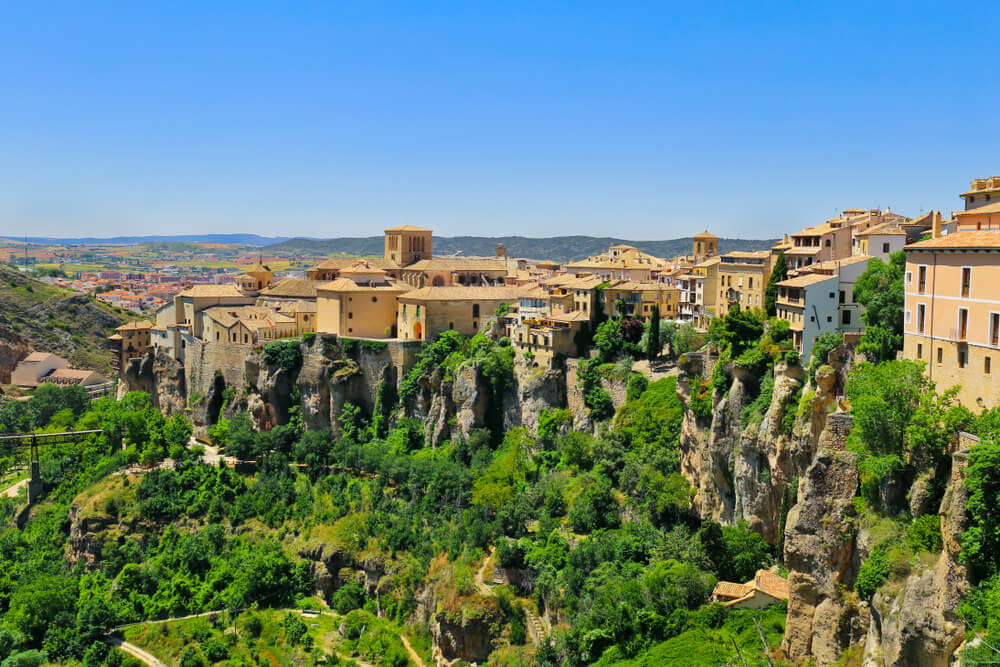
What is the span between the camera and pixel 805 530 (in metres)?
28.2

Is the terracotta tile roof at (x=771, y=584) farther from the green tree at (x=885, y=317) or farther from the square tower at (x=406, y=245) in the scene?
the square tower at (x=406, y=245)

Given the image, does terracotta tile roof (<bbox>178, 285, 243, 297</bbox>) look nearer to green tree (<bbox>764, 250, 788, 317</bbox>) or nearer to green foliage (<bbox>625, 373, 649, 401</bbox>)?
green foliage (<bbox>625, 373, 649, 401</bbox>)

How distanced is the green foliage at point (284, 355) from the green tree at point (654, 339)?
999 inches

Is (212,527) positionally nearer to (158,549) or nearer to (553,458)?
(158,549)

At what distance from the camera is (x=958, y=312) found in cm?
2748

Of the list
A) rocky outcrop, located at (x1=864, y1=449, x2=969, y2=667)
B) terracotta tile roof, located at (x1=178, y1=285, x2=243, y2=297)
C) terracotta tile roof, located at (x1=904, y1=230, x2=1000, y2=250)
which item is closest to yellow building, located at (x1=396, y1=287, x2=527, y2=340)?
terracotta tile roof, located at (x1=178, y1=285, x2=243, y2=297)

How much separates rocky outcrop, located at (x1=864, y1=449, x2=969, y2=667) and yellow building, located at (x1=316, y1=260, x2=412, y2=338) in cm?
4503

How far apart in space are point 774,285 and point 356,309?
30160 mm

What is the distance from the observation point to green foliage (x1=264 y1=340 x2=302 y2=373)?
210ft

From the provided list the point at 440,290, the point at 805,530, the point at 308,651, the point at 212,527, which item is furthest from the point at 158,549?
the point at 805,530

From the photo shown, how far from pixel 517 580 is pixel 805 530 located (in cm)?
1715

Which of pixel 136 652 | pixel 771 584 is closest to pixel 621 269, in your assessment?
pixel 771 584

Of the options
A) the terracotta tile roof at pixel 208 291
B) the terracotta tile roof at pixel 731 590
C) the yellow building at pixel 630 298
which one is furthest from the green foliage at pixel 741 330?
the terracotta tile roof at pixel 208 291

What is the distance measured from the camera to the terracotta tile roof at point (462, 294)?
6247 centimetres
